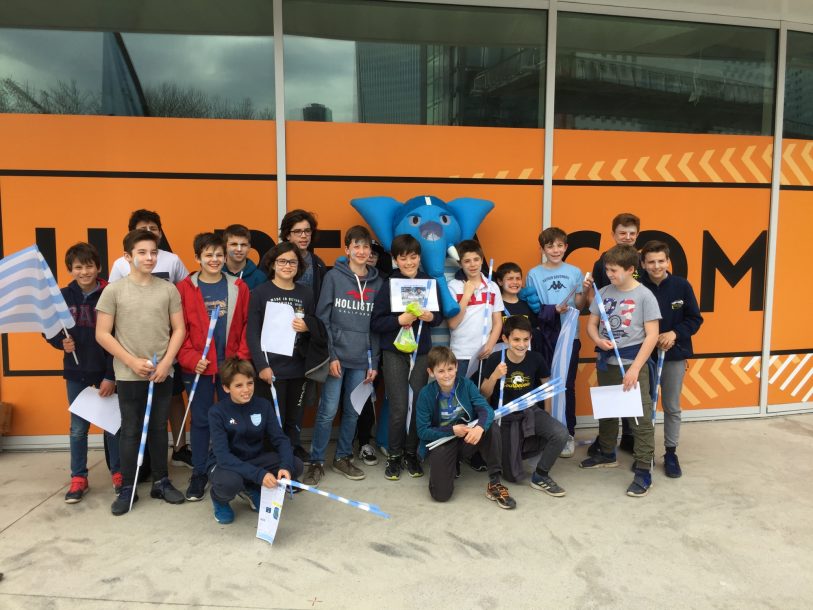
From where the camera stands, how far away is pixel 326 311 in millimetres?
3574

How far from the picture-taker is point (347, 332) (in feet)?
11.8

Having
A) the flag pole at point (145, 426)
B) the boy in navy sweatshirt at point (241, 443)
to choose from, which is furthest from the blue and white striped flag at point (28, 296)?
the boy in navy sweatshirt at point (241, 443)

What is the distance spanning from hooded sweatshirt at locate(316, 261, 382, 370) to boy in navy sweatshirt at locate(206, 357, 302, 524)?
0.65 metres

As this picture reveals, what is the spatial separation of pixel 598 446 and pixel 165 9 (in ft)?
14.7

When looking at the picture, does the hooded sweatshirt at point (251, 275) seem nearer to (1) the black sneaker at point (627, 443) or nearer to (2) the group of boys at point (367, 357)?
(2) the group of boys at point (367, 357)

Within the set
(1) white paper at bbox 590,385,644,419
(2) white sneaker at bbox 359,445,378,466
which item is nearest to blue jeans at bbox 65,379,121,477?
(2) white sneaker at bbox 359,445,378,466

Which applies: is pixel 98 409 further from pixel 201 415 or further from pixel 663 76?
pixel 663 76

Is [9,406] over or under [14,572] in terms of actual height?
over

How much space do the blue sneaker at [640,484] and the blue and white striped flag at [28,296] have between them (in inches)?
136

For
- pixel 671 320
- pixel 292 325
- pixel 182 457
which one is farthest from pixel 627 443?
pixel 182 457

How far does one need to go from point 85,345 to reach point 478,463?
2548 mm

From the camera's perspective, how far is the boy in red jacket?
3.28 m

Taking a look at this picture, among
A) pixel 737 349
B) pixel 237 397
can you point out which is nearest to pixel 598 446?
pixel 737 349

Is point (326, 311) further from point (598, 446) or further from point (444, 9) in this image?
point (444, 9)
